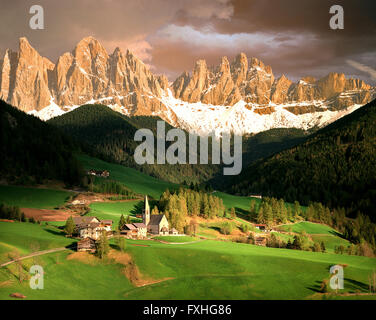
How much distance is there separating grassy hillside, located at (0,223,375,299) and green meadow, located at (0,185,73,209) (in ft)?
185

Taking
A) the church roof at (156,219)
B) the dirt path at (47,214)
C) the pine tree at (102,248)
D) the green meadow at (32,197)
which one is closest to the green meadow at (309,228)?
the church roof at (156,219)

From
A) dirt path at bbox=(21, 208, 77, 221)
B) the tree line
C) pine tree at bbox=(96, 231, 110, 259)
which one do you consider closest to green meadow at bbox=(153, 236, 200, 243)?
the tree line

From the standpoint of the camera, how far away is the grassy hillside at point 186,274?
82.4m

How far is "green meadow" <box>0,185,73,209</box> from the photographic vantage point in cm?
16977

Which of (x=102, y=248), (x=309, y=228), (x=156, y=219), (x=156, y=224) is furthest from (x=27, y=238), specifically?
(x=309, y=228)

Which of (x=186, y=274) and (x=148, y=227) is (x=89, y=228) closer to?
(x=148, y=227)

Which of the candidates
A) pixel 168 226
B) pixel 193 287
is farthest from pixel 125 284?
pixel 168 226

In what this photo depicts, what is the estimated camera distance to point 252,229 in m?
166

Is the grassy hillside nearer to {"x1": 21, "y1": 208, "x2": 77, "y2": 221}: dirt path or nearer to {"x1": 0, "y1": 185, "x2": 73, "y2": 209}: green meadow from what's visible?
{"x1": 21, "y1": 208, "x2": 77, "y2": 221}: dirt path

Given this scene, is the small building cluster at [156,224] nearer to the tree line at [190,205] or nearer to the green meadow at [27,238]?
the tree line at [190,205]

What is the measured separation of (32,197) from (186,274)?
4263 inches

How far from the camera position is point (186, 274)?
9406cm
